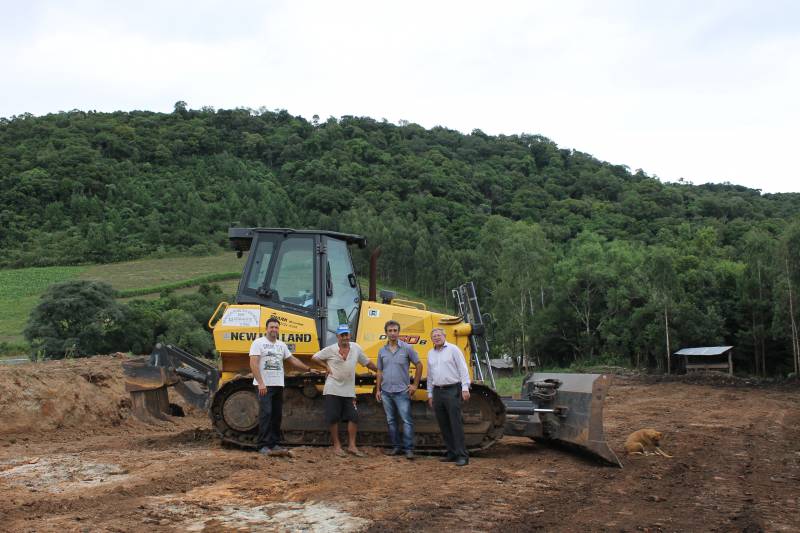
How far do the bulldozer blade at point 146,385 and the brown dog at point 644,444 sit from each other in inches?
253

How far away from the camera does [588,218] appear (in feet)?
322

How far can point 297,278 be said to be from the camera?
10484 mm

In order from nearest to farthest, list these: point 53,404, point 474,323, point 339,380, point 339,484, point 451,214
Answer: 1. point 339,484
2. point 339,380
3. point 474,323
4. point 53,404
5. point 451,214

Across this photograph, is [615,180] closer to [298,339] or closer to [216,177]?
[216,177]

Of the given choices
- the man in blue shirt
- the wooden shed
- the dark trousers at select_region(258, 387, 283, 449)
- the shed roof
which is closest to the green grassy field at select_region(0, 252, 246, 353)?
the shed roof

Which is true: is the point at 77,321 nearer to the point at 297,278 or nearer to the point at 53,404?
the point at 53,404

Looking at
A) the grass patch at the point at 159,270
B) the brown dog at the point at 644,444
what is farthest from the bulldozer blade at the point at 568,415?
the grass patch at the point at 159,270

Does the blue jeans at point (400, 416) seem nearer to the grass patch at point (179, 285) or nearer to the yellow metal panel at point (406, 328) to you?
the yellow metal panel at point (406, 328)

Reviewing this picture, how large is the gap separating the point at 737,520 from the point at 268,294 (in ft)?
20.2

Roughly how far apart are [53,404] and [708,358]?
41.4 metres

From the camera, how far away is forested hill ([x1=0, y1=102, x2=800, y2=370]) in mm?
50500


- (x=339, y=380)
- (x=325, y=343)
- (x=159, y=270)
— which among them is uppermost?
(x=159, y=270)

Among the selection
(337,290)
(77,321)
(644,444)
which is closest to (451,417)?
(337,290)

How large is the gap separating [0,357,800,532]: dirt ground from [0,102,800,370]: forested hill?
3337 cm
